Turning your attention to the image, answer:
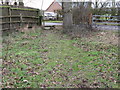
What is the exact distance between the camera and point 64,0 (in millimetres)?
14234

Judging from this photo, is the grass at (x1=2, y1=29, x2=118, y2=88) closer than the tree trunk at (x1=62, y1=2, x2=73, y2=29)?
Yes

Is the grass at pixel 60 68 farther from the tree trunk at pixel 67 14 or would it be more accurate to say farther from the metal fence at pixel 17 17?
the tree trunk at pixel 67 14

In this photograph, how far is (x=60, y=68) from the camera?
5980 millimetres

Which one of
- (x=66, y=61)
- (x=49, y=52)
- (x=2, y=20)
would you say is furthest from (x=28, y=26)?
(x=66, y=61)

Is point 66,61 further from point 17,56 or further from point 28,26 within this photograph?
point 28,26

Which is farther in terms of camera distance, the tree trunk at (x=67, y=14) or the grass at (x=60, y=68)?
the tree trunk at (x=67, y=14)

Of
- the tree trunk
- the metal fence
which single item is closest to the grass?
the metal fence

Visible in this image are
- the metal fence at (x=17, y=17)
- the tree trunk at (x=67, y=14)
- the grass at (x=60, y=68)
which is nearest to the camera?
the grass at (x=60, y=68)

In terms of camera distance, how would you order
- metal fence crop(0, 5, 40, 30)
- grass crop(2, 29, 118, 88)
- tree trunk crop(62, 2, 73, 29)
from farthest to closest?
tree trunk crop(62, 2, 73, 29) → metal fence crop(0, 5, 40, 30) → grass crop(2, 29, 118, 88)

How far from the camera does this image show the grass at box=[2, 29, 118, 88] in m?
4.79

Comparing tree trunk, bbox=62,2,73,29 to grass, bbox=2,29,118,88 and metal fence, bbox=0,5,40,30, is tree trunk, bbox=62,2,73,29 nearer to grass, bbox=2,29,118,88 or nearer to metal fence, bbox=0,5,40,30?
metal fence, bbox=0,5,40,30

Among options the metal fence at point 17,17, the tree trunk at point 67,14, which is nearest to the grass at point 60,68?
the metal fence at point 17,17

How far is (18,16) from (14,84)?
1040cm

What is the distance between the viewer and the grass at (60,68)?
479cm
